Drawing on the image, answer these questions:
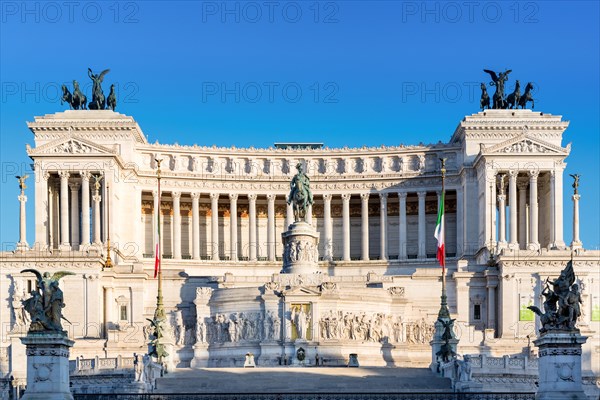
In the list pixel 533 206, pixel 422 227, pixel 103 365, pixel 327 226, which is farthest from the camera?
pixel 327 226

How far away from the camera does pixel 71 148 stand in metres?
103

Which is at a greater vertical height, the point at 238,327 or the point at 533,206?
the point at 533,206

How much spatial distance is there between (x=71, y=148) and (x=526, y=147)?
39855 mm

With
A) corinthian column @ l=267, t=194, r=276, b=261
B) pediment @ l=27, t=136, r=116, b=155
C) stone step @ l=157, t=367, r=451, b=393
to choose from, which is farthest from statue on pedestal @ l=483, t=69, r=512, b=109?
stone step @ l=157, t=367, r=451, b=393

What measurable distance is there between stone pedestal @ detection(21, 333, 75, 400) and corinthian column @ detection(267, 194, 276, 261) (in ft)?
215

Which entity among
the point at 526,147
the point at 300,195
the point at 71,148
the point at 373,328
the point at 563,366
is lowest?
the point at 373,328

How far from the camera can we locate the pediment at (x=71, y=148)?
10238 cm

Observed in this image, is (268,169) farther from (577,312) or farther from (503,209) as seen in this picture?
(577,312)

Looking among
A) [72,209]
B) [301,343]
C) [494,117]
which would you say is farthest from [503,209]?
[72,209]

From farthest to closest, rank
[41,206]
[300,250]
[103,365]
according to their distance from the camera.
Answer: [41,206]
[300,250]
[103,365]

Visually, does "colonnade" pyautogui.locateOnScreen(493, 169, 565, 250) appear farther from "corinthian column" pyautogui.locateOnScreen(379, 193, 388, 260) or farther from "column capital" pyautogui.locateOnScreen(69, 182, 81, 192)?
"column capital" pyautogui.locateOnScreen(69, 182, 81, 192)

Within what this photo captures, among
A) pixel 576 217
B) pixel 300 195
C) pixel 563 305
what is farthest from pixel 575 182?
pixel 563 305

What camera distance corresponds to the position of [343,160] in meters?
111

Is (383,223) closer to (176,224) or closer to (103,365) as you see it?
A: (176,224)
